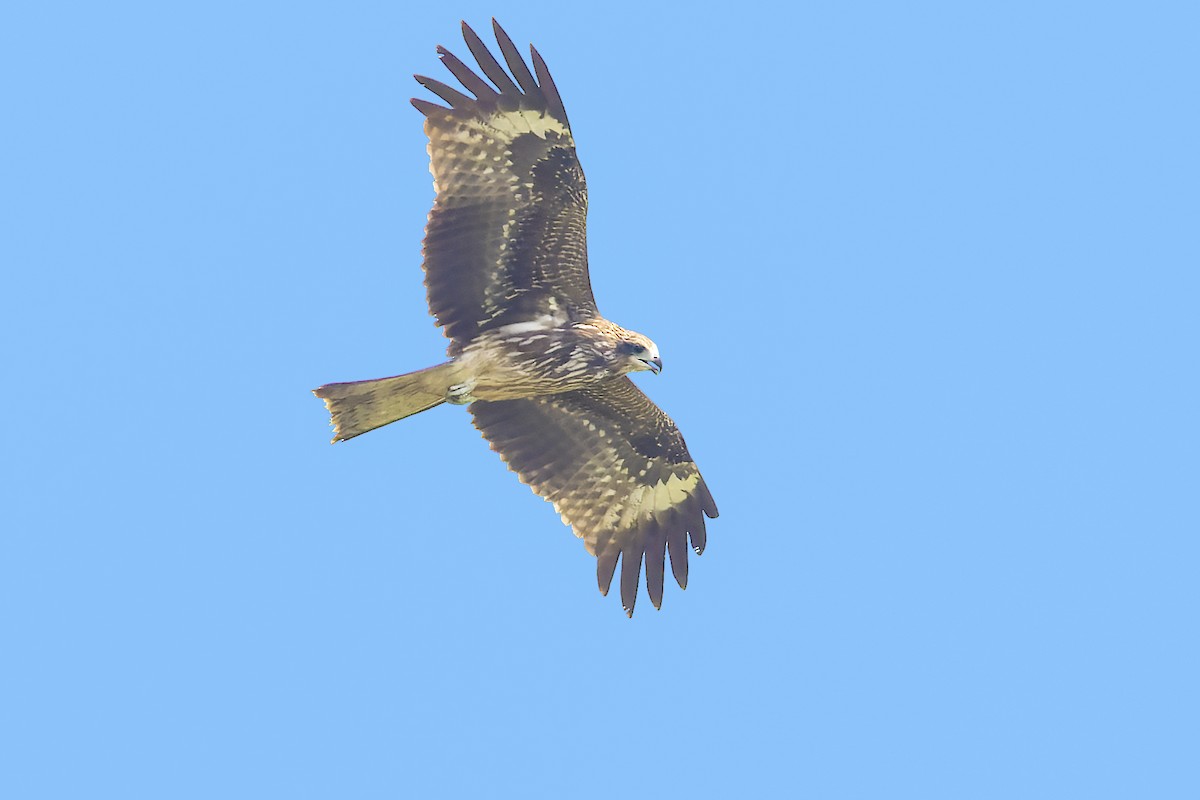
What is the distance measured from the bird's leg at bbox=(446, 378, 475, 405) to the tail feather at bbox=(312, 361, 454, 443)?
54 millimetres

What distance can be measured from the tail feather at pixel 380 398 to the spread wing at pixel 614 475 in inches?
45.4

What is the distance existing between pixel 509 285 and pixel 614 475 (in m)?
2.20

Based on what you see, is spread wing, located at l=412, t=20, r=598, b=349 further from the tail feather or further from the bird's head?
the bird's head

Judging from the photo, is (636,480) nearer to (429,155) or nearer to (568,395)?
(568,395)

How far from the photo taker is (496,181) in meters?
12.8

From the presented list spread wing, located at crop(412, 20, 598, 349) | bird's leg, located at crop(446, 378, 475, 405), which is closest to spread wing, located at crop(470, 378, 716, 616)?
bird's leg, located at crop(446, 378, 475, 405)

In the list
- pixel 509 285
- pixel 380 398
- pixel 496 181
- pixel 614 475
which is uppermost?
pixel 496 181

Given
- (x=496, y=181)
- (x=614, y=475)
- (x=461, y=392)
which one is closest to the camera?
(x=496, y=181)

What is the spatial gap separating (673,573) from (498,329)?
2.68 metres

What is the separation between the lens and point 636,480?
1467 cm

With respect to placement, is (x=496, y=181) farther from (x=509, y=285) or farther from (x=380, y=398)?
(x=380, y=398)

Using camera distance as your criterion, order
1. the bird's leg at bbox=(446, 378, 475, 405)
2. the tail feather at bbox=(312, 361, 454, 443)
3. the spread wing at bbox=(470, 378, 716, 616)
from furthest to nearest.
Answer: the spread wing at bbox=(470, 378, 716, 616) < the bird's leg at bbox=(446, 378, 475, 405) < the tail feather at bbox=(312, 361, 454, 443)

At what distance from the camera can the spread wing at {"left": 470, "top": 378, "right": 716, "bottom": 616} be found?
562 inches

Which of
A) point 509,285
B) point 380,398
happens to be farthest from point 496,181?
point 380,398
